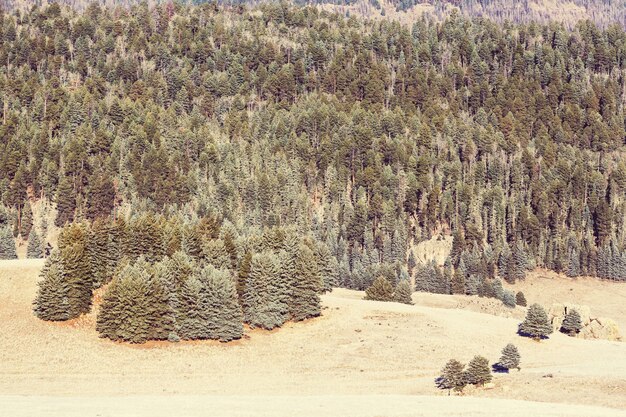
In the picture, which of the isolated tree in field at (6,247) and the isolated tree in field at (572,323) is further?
the isolated tree in field at (6,247)

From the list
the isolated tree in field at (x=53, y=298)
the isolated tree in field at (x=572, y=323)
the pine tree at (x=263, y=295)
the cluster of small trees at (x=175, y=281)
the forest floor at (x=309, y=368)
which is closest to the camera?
the forest floor at (x=309, y=368)

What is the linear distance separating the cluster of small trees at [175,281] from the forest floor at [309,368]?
188 centimetres

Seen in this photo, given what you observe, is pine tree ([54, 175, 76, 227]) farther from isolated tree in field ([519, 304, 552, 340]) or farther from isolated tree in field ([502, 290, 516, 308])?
isolated tree in field ([519, 304, 552, 340])

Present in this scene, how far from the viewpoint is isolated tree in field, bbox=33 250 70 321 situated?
7369 cm

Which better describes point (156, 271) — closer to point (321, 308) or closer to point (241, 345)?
point (241, 345)

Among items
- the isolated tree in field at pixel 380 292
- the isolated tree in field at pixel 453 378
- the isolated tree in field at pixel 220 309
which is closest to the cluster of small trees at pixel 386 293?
the isolated tree in field at pixel 380 292

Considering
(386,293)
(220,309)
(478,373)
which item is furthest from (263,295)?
(478,373)

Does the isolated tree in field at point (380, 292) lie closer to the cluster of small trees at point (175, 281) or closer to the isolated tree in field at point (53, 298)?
the cluster of small trees at point (175, 281)

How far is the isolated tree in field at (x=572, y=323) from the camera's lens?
84981 mm

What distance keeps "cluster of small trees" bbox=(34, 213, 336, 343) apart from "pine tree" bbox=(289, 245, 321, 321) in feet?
0.36

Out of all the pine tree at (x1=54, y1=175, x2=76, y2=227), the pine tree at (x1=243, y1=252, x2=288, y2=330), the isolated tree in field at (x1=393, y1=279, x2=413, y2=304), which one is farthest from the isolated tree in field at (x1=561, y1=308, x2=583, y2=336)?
the pine tree at (x1=54, y1=175, x2=76, y2=227)

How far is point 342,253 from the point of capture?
160 metres

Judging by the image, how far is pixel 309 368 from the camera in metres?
67.2

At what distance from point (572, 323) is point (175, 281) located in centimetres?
4552
